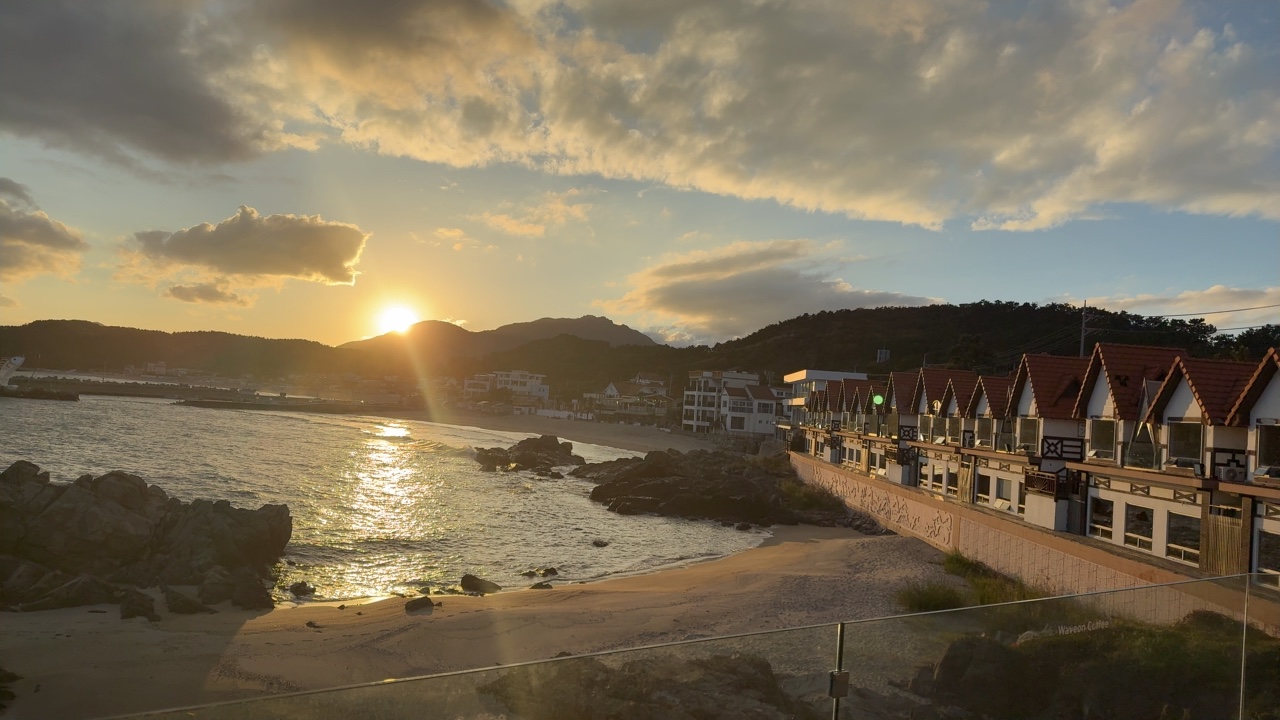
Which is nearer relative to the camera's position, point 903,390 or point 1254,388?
point 1254,388

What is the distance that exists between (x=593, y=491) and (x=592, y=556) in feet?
57.8

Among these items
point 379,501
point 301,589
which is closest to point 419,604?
point 301,589

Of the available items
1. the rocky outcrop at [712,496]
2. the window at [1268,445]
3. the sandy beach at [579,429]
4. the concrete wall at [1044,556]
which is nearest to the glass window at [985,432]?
the concrete wall at [1044,556]

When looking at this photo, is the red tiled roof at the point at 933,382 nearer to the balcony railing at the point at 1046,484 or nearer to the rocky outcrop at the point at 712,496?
the rocky outcrop at the point at 712,496

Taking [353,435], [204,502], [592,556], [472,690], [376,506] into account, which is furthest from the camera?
[353,435]

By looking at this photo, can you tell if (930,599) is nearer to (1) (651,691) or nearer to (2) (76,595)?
(1) (651,691)

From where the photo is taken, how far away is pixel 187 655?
47.8 ft

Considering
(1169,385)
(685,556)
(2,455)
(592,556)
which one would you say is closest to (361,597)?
(592,556)

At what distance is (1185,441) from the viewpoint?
57.5 feet

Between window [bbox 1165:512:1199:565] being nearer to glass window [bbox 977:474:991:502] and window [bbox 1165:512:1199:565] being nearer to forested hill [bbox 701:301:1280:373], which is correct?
glass window [bbox 977:474:991:502]

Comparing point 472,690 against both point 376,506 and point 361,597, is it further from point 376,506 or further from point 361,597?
point 376,506

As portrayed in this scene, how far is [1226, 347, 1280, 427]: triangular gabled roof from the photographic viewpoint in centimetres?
1518

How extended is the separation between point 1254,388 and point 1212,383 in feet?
5.22

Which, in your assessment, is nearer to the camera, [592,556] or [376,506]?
[592,556]
